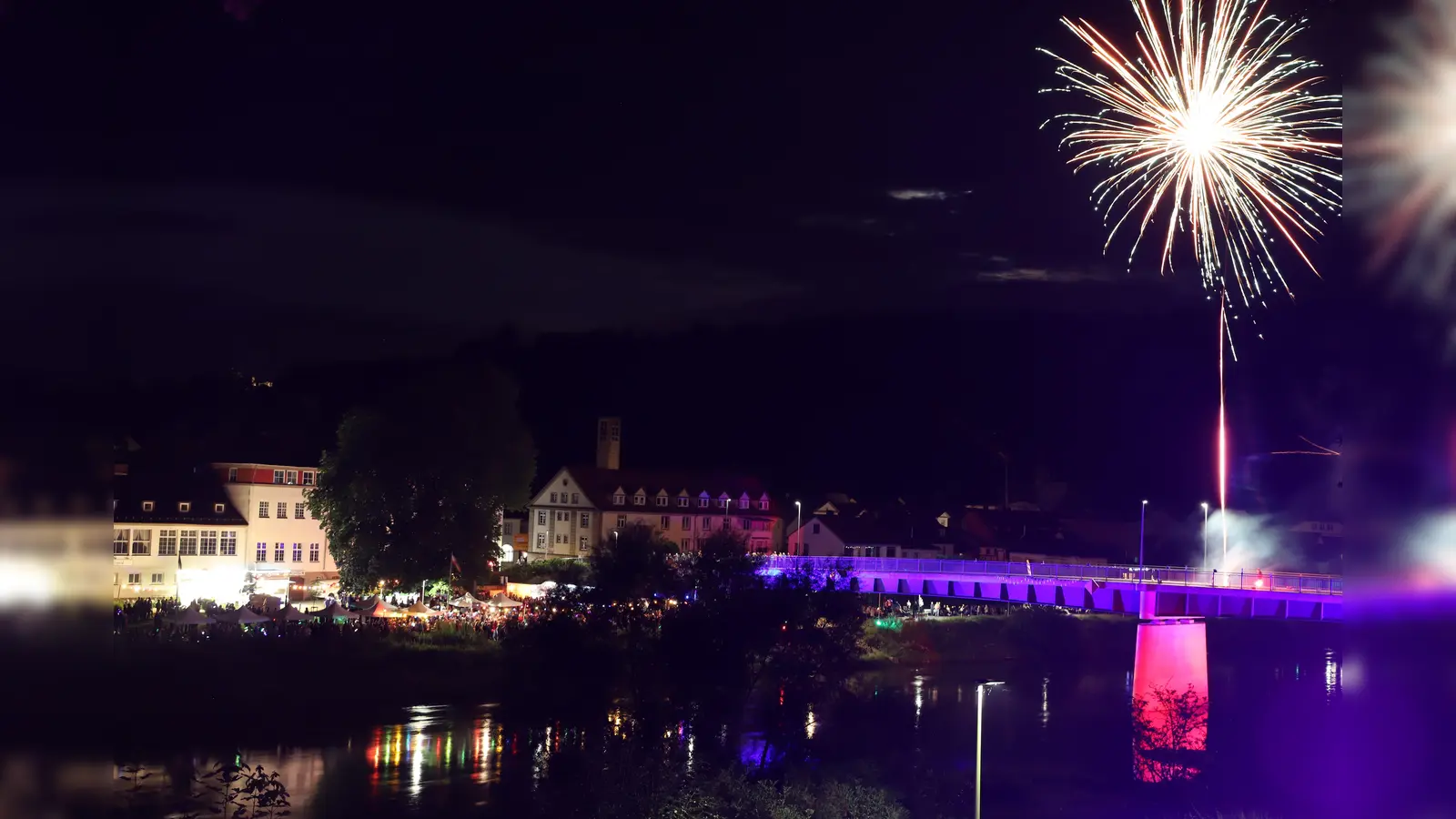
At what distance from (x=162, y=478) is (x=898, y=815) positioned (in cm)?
5908

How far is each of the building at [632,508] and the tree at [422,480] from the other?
107 ft

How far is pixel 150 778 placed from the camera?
143 ft

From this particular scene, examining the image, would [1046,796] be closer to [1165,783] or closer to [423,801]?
[1165,783]

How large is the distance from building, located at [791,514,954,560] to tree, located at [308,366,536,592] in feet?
153

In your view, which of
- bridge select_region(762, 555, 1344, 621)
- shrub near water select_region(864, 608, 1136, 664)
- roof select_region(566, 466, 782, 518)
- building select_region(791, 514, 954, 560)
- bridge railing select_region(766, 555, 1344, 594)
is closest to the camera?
bridge select_region(762, 555, 1344, 621)

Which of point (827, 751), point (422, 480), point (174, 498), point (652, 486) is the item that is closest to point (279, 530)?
point (174, 498)

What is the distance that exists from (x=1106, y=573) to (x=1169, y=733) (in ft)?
43.1

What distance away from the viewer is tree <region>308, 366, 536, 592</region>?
255 ft

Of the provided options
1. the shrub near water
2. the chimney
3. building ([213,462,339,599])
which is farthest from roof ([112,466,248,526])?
the chimney

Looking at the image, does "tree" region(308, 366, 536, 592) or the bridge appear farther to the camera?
"tree" region(308, 366, 536, 592)

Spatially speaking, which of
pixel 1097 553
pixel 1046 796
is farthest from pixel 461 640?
pixel 1097 553

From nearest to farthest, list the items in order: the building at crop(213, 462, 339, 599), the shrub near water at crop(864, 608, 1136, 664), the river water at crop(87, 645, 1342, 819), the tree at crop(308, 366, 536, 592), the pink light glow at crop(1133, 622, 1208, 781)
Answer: the river water at crop(87, 645, 1342, 819)
the pink light glow at crop(1133, 622, 1208, 781)
the tree at crop(308, 366, 536, 592)
the building at crop(213, 462, 339, 599)
the shrub near water at crop(864, 608, 1136, 664)

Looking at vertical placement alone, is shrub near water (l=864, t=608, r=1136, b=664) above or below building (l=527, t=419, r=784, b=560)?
below

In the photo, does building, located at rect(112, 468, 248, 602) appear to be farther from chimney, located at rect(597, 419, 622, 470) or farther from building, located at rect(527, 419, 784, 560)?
chimney, located at rect(597, 419, 622, 470)
